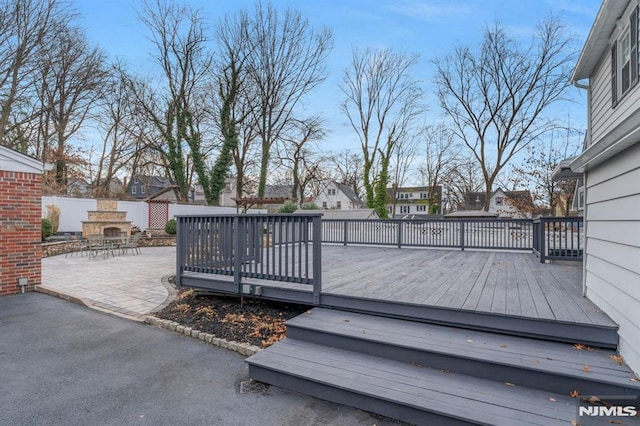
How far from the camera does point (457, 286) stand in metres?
3.95

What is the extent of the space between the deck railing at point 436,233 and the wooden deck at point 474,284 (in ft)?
4.37

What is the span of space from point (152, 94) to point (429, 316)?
21097 millimetres

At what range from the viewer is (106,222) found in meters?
13.3

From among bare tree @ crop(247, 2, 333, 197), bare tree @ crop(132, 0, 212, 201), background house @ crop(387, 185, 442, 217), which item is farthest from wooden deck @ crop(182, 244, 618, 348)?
background house @ crop(387, 185, 442, 217)

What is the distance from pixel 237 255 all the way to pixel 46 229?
12.2 metres

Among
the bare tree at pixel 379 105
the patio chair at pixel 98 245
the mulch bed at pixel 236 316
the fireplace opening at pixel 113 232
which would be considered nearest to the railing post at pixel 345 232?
the mulch bed at pixel 236 316

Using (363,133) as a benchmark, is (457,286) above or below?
below

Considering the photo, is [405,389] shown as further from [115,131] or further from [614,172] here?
[115,131]

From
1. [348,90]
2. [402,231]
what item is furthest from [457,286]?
[348,90]

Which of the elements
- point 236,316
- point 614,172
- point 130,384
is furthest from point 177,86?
point 614,172

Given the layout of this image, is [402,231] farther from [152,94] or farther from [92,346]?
[152,94]

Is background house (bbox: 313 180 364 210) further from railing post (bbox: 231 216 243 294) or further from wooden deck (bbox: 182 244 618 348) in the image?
railing post (bbox: 231 216 243 294)

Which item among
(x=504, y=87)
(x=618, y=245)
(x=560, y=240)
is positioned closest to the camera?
(x=618, y=245)

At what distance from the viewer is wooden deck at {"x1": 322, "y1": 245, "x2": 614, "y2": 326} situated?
2.99m
